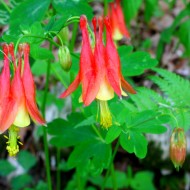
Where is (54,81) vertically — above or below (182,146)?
below

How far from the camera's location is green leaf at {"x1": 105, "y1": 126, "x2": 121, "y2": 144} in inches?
74.8

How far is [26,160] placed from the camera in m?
3.45

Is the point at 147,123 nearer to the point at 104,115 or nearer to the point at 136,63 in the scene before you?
the point at 104,115

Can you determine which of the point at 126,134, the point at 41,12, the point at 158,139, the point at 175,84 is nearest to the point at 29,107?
the point at 126,134

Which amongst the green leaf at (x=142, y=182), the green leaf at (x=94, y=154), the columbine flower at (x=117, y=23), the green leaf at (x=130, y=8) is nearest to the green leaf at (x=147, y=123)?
the green leaf at (x=94, y=154)

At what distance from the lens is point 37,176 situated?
3891 mm

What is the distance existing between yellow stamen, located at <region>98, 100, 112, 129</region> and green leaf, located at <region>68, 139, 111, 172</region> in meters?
0.45

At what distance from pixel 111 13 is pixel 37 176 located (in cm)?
138

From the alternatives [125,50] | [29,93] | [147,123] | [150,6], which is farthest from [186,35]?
[29,93]

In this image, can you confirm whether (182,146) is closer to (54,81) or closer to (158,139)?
(158,139)

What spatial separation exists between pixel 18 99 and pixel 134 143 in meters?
0.49

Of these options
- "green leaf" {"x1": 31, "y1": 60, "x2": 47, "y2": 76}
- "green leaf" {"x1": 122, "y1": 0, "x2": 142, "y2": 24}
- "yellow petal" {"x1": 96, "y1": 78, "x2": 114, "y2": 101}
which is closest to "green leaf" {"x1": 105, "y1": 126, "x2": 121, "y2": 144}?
"yellow petal" {"x1": 96, "y1": 78, "x2": 114, "y2": 101}

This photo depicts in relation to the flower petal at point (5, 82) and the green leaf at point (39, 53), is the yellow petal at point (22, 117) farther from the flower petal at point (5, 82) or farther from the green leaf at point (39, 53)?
the green leaf at point (39, 53)

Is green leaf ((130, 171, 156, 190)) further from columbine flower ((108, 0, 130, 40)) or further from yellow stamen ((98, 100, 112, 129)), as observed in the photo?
yellow stamen ((98, 100, 112, 129))
